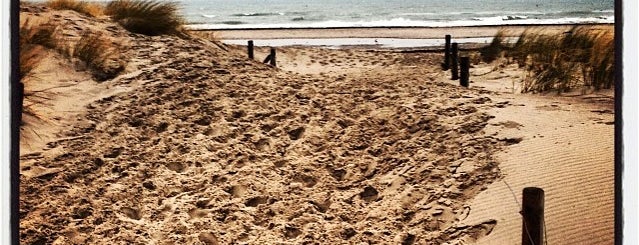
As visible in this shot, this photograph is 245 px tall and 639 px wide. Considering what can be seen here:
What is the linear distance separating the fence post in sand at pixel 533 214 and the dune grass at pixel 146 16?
237 inches

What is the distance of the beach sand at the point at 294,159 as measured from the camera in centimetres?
406

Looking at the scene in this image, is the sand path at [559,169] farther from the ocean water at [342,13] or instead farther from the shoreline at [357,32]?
the shoreline at [357,32]

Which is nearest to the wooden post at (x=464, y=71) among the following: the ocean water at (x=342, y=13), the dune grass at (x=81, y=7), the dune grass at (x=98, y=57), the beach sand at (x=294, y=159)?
the beach sand at (x=294, y=159)

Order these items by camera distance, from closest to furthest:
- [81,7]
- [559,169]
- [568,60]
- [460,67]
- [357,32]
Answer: [559,169] → [568,60] → [460,67] → [81,7] → [357,32]

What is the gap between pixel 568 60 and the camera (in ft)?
22.8

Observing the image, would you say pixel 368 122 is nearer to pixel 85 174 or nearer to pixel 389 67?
pixel 85 174

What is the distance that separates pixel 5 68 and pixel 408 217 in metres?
2.50

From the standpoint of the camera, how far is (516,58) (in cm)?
836

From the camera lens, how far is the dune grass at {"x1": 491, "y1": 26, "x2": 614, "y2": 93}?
594cm

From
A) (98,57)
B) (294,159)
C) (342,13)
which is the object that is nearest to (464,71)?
(294,159)

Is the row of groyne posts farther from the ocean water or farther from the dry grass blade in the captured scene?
the ocean water

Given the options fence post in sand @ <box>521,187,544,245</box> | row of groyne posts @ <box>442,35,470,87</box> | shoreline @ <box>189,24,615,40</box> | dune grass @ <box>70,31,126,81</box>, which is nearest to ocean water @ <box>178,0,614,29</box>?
shoreline @ <box>189,24,615,40</box>

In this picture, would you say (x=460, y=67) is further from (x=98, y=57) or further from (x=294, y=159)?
(x=98, y=57)

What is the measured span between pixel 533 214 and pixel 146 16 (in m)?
6.24
